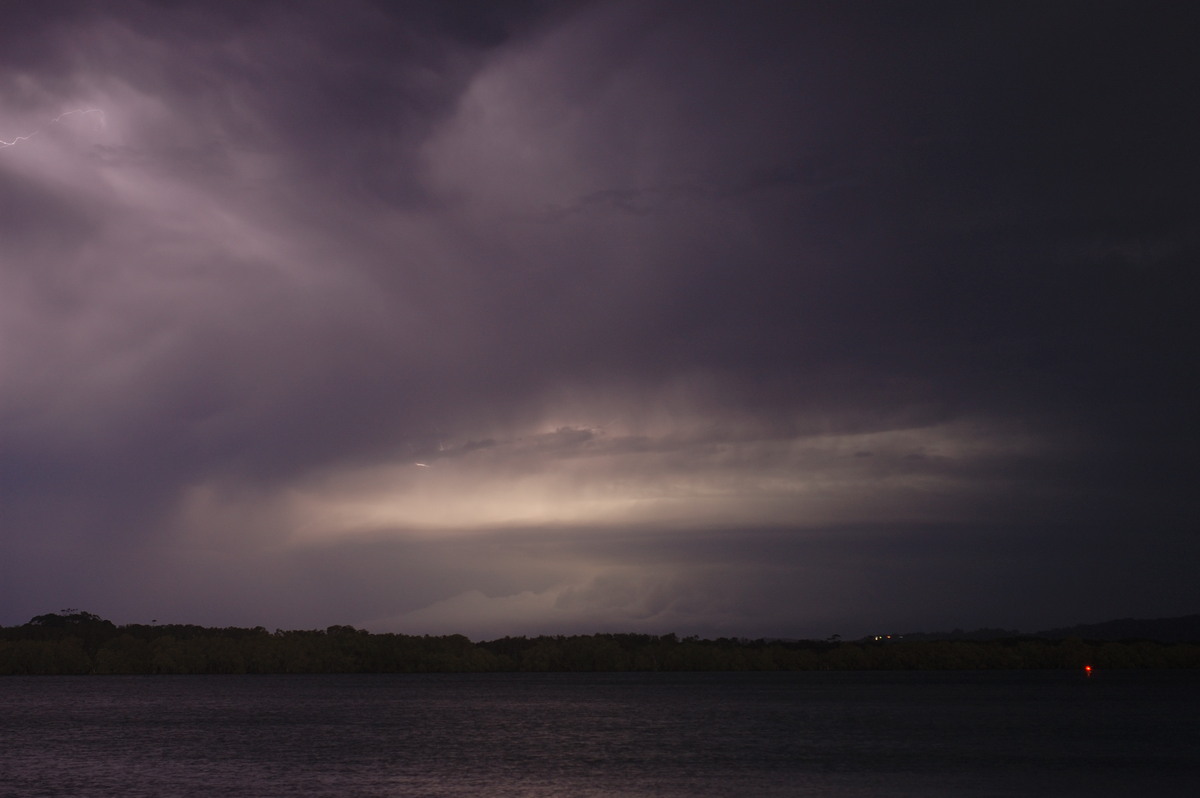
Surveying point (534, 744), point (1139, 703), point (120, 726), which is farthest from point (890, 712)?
point (120, 726)

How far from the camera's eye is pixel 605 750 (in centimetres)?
8275

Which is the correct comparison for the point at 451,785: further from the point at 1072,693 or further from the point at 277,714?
the point at 1072,693

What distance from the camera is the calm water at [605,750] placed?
195 ft

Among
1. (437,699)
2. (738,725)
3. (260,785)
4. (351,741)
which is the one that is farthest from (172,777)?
(437,699)

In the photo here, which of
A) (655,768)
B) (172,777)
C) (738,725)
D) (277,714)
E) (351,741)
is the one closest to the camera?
(172,777)

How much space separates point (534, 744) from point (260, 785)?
32.2m

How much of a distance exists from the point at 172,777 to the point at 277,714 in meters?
79.3

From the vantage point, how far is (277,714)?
140 metres

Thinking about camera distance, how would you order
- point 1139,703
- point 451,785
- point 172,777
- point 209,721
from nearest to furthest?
point 451,785 < point 172,777 < point 209,721 < point 1139,703

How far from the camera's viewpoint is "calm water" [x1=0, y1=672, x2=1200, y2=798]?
5938 centimetres

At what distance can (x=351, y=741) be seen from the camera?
304 ft

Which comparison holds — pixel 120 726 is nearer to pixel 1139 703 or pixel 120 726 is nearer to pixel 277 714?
pixel 277 714

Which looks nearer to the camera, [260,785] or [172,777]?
[260,785]

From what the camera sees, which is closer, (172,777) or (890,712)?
(172,777)
